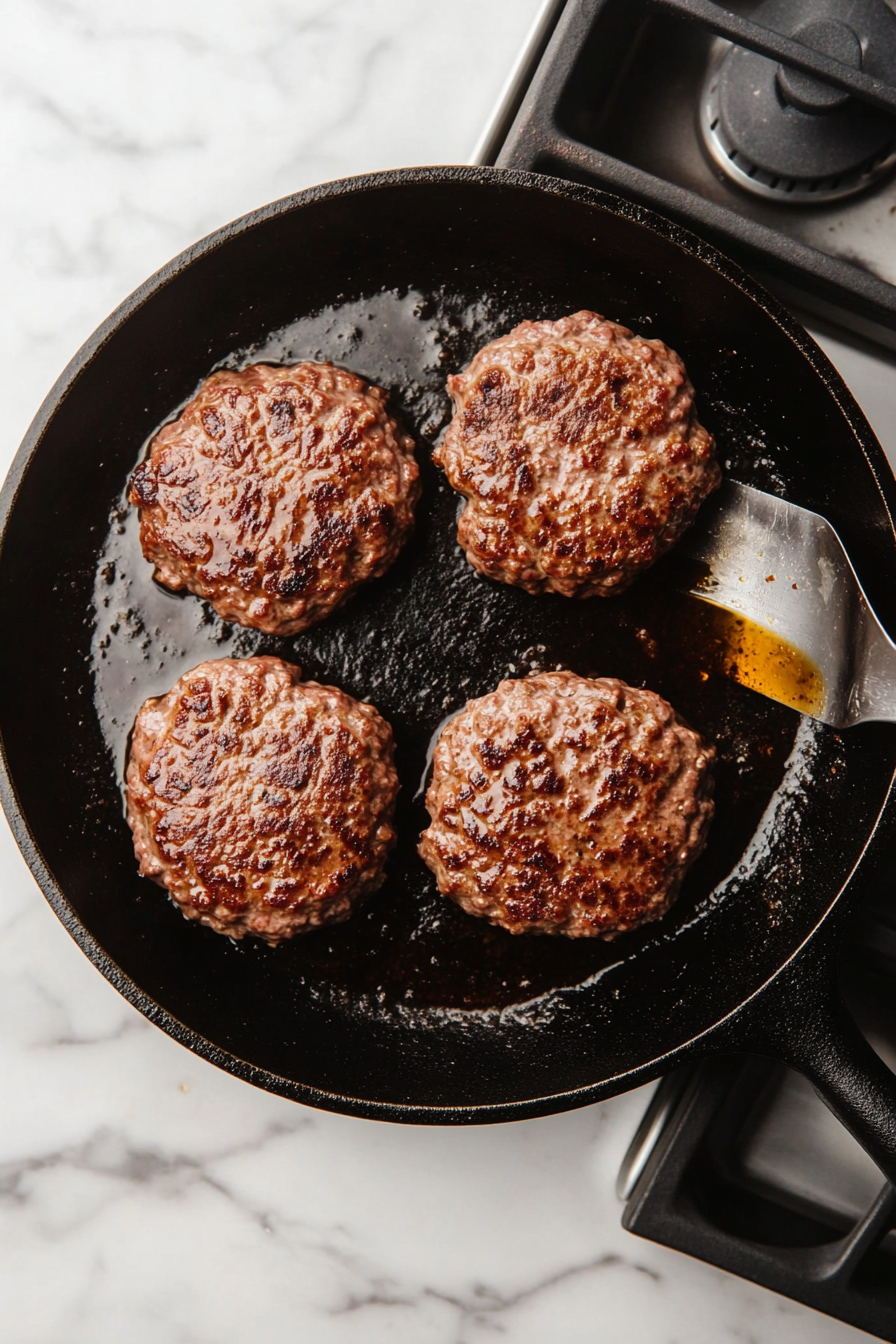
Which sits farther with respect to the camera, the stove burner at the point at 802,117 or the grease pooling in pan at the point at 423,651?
the grease pooling in pan at the point at 423,651

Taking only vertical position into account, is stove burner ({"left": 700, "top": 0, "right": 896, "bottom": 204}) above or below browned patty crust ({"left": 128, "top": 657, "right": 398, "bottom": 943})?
above

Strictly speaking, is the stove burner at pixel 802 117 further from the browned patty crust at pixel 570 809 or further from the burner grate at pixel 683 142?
the browned patty crust at pixel 570 809

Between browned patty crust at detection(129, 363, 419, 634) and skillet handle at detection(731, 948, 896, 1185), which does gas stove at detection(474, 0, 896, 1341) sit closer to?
skillet handle at detection(731, 948, 896, 1185)

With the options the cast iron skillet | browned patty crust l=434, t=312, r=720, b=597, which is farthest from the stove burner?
browned patty crust l=434, t=312, r=720, b=597

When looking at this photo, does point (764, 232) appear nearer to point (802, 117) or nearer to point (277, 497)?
point (802, 117)

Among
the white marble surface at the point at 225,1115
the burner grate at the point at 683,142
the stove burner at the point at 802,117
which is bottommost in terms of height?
the white marble surface at the point at 225,1115

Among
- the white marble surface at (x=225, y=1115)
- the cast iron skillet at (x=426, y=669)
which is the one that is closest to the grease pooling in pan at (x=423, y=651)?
the cast iron skillet at (x=426, y=669)

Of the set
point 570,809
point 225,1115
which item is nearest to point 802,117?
point 570,809
